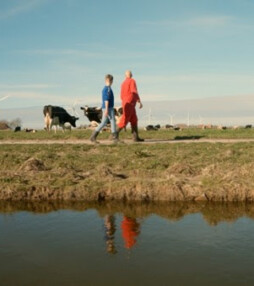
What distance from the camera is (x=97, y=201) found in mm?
8070

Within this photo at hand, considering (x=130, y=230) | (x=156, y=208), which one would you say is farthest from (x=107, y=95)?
(x=130, y=230)

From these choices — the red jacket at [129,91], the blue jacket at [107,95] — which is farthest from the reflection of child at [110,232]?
the red jacket at [129,91]

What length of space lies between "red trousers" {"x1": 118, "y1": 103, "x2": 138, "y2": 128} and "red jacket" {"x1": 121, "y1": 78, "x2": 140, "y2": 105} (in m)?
0.17

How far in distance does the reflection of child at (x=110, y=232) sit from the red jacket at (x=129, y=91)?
25.8 ft

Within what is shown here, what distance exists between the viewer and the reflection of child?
5280 millimetres

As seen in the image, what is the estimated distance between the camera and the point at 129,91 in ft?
47.2

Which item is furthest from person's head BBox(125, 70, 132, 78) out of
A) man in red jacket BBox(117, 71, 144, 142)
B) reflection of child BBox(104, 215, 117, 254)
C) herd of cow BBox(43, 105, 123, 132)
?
herd of cow BBox(43, 105, 123, 132)

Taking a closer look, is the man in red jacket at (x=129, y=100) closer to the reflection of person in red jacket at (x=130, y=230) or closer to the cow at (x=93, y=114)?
the reflection of person in red jacket at (x=130, y=230)

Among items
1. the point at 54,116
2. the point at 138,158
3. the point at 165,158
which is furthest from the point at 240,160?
the point at 54,116

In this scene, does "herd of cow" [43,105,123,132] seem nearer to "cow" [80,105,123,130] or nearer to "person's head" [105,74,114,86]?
"cow" [80,105,123,130]

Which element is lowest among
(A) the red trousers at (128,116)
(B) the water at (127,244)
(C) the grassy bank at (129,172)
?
(B) the water at (127,244)

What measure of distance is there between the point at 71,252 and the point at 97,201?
2.93 m

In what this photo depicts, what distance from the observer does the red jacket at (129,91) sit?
47.1 ft

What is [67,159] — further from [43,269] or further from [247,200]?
[43,269]
